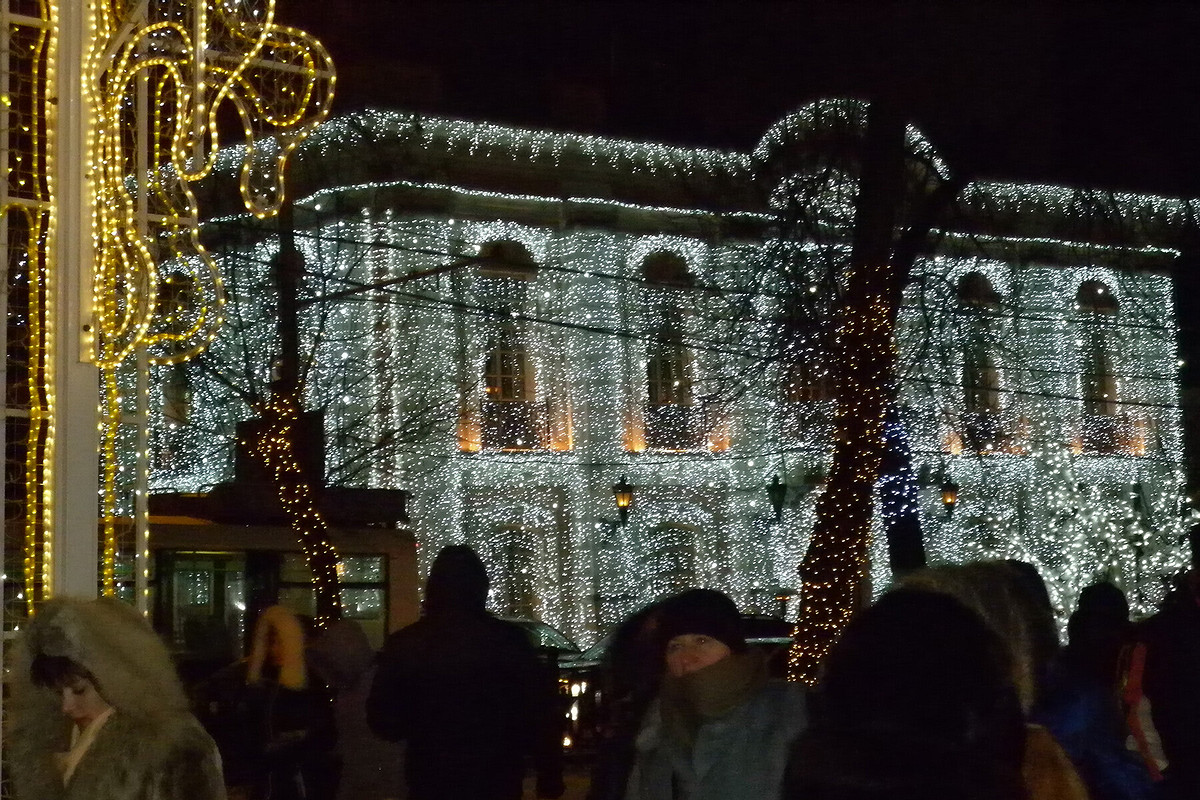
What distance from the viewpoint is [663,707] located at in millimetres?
4781

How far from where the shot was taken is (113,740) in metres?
4.60

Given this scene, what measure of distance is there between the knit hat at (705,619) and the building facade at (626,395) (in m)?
23.3

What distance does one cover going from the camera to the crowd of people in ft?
10.8

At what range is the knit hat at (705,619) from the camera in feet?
16.4

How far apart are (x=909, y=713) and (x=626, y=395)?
30.9m

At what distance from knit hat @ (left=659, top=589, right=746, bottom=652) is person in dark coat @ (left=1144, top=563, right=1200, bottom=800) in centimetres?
208

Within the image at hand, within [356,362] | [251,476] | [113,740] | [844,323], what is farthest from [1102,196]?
[356,362]

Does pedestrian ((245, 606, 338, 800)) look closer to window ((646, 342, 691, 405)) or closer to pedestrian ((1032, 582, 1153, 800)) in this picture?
pedestrian ((1032, 582, 1153, 800))

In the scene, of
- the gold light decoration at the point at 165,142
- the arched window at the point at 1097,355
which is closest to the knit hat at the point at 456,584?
the gold light decoration at the point at 165,142

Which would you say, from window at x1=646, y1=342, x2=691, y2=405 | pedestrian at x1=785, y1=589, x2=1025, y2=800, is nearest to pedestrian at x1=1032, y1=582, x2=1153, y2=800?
pedestrian at x1=785, y1=589, x2=1025, y2=800

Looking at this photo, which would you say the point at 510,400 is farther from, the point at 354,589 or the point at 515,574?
the point at 354,589

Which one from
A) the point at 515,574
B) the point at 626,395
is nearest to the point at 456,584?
the point at 515,574

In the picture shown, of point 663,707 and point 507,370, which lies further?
point 507,370

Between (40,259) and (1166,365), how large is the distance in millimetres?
34372
